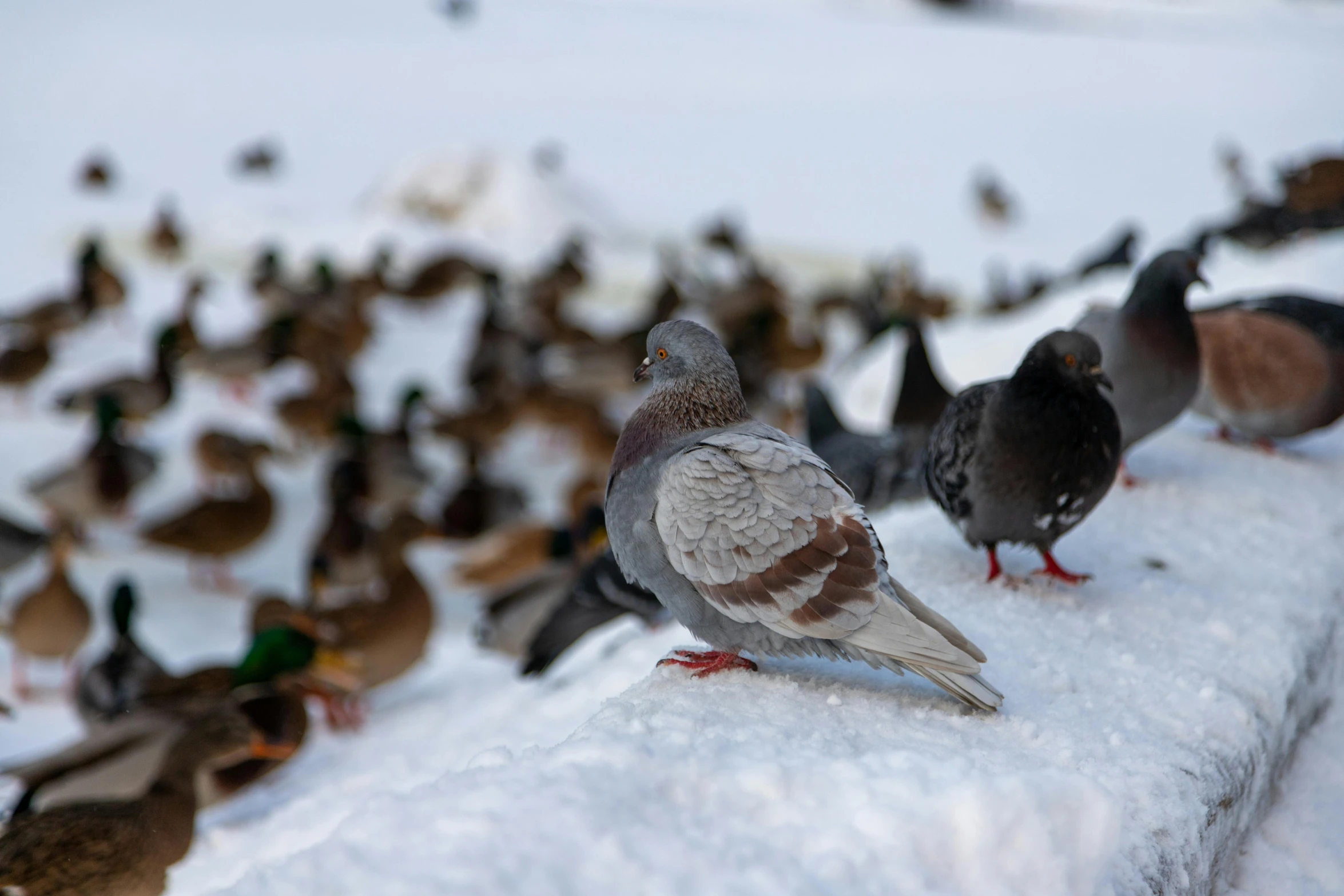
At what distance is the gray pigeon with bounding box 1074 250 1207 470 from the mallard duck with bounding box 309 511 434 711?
294 cm

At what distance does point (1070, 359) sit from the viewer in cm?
262

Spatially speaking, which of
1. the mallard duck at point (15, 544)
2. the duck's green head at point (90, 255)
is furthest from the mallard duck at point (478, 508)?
the duck's green head at point (90, 255)

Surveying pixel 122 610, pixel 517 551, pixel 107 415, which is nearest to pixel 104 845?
pixel 122 610

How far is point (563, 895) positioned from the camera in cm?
139

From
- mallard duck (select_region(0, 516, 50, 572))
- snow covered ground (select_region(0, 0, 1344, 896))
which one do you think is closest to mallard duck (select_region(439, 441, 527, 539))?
snow covered ground (select_region(0, 0, 1344, 896))

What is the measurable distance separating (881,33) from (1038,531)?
2184cm

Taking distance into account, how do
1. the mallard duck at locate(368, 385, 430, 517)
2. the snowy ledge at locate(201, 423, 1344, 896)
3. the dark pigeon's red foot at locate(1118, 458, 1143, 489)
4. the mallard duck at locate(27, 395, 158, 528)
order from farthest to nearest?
the mallard duck at locate(368, 385, 430, 517)
the mallard duck at locate(27, 395, 158, 528)
the dark pigeon's red foot at locate(1118, 458, 1143, 489)
the snowy ledge at locate(201, 423, 1344, 896)

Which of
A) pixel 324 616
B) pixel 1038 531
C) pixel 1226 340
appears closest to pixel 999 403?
pixel 1038 531

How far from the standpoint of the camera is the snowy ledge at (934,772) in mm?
1463

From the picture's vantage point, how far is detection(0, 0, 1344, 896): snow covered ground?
159 cm

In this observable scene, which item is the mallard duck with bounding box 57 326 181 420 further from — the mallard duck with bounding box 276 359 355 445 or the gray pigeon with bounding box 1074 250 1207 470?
the gray pigeon with bounding box 1074 250 1207 470

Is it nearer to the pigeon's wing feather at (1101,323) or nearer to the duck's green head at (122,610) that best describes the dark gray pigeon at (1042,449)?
the pigeon's wing feather at (1101,323)

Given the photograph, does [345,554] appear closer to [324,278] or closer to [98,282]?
[98,282]

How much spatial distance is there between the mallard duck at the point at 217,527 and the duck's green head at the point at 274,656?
166cm
